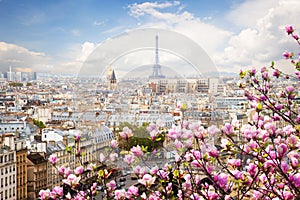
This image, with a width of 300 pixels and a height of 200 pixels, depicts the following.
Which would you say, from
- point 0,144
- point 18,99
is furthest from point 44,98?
point 0,144

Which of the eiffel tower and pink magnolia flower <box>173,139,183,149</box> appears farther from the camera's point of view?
the eiffel tower

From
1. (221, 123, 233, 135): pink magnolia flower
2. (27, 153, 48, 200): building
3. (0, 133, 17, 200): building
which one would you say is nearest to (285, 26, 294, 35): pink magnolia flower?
(221, 123, 233, 135): pink magnolia flower

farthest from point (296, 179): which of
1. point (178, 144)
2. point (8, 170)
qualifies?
point (8, 170)

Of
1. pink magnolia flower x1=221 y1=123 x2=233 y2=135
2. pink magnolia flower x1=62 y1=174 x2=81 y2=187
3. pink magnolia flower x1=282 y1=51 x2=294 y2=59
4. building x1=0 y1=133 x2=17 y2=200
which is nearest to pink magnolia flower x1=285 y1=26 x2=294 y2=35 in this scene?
pink magnolia flower x1=282 y1=51 x2=294 y2=59

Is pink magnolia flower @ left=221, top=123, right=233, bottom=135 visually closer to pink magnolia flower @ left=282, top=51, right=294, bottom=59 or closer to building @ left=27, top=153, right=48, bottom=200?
pink magnolia flower @ left=282, top=51, right=294, bottom=59

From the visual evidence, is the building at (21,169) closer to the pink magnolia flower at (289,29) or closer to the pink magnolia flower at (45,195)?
the pink magnolia flower at (45,195)

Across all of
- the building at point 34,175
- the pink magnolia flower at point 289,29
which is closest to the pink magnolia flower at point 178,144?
the pink magnolia flower at point 289,29

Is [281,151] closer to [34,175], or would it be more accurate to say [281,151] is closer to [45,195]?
[45,195]

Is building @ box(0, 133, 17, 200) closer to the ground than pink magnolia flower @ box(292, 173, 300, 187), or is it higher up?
closer to the ground

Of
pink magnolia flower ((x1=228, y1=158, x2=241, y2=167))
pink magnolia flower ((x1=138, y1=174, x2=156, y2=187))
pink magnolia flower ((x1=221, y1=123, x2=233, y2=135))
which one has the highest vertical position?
pink magnolia flower ((x1=221, y1=123, x2=233, y2=135))

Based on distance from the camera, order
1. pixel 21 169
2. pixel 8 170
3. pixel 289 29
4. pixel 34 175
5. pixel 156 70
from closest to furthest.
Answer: pixel 289 29 < pixel 156 70 < pixel 8 170 < pixel 21 169 < pixel 34 175

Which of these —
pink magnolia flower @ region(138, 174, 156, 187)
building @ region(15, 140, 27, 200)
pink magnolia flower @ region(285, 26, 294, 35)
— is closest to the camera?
pink magnolia flower @ region(138, 174, 156, 187)

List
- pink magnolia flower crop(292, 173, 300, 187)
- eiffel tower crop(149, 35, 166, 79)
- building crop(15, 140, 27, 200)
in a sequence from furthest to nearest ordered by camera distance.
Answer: building crop(15, 140, 27, 200) → eiffel tower crop(149, 35, 166, 79) → pink magnolia flower crop(292, 173, 300, 187)

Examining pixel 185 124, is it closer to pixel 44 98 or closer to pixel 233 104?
pixel 233 104
